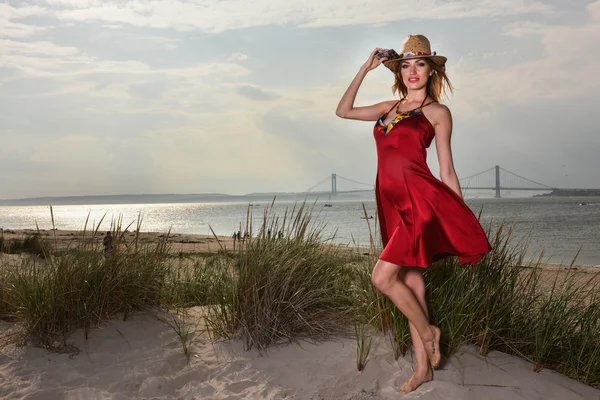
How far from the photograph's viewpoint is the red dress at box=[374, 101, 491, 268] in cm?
323

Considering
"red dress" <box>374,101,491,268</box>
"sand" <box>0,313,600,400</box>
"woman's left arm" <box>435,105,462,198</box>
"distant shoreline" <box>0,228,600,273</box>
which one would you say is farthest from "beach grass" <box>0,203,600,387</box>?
"woman's left arm" <box>435,105,462,198</box>

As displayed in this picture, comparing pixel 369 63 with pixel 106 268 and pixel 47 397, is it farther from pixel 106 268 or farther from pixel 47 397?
pixel 47 397

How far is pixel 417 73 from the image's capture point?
140 inches

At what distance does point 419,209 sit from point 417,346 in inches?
33.5

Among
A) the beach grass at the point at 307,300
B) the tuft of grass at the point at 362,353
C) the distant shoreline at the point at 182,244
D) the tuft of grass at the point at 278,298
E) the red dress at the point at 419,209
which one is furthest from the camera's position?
the distant shoreline at the point at 182,244

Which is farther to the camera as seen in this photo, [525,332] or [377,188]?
[525,332]

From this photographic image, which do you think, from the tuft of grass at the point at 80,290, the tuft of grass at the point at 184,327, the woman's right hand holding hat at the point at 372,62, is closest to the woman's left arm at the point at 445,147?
the woman's right hand holding hat at the point at 372,62

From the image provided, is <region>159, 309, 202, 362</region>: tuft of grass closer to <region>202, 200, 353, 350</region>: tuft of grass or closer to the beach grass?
the beach grass

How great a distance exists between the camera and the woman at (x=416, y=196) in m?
3.24

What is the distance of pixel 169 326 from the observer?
14.7 ft

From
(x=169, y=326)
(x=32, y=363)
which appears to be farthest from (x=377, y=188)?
(x=32, y=363)

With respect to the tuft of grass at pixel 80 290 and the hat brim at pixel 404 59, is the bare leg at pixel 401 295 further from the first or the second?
the tuft of grass at pixel 80 290

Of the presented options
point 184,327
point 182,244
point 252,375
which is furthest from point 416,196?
point 182,244

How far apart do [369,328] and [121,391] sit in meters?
1.71
